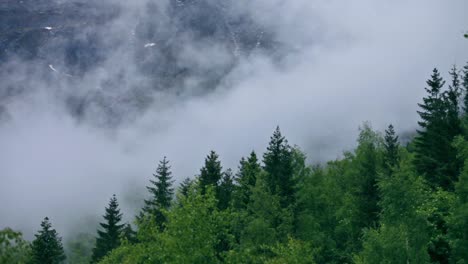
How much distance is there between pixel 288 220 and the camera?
4181 cm

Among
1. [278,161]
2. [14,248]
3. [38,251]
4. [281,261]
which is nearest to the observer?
[14,248]

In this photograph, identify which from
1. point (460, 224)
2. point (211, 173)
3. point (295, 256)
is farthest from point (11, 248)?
point (211, 173)

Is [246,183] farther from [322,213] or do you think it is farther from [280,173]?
[322,213]

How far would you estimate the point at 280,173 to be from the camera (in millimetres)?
48188

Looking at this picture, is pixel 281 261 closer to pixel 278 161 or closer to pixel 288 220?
pixel 288 220

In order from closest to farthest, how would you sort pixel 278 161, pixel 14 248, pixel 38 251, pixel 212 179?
pixel 14 248 < pixel 278 161 < pixel 212 179 < pixel 38 251

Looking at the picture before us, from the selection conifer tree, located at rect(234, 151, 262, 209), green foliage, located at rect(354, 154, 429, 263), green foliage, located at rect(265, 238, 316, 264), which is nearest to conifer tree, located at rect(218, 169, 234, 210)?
conifer tree, located at rect(234, 151, 262, 209)

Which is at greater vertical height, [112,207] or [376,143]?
[376,143]

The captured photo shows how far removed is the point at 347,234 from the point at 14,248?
40826 mm

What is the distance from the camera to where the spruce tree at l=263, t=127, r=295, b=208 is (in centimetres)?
4750

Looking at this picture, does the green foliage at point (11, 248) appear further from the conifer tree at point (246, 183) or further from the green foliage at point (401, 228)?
the conifer tree at point (246, 183)

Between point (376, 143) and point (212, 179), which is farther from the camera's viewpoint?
point (376, 143)

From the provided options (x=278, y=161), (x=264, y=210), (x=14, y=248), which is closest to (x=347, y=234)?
(x=278, y=161)

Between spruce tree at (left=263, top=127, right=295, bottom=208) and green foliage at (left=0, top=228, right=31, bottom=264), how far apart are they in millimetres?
31118
